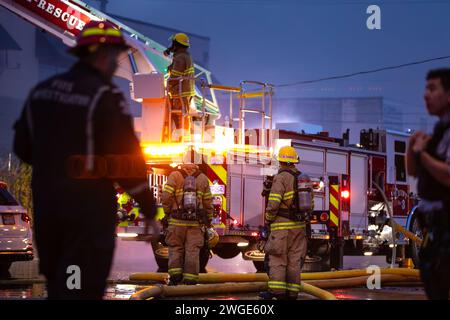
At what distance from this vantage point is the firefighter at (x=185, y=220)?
1046cm

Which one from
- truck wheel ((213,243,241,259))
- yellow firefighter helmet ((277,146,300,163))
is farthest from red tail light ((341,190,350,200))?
yellow firefighter helmet ((277,146,300,163))

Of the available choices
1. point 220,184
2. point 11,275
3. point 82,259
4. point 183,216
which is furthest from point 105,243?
point 11,275

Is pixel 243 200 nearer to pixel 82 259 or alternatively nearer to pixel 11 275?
pixel 11 275

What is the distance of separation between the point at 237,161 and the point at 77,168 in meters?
8.58

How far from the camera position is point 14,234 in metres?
11.5

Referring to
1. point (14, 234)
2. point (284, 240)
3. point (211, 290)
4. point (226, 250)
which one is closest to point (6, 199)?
point (14, 234)

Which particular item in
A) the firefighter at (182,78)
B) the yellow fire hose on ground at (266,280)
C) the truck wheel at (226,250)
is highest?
the firefighter at (182,78)

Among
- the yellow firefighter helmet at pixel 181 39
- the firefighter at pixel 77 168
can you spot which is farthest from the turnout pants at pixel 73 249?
the yellow firefighter helmet at pixel 181 39

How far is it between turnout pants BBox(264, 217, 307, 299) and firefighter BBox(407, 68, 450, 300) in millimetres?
4348

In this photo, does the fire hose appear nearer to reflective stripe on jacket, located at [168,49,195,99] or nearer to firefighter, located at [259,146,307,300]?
firefighter, located at [259,146,307,300]

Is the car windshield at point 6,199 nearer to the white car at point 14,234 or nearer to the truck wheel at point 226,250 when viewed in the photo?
the white car at point 14,234

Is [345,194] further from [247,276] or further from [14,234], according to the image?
[14,234]

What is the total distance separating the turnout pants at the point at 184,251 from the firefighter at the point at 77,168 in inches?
251

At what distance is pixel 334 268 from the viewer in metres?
13.6
